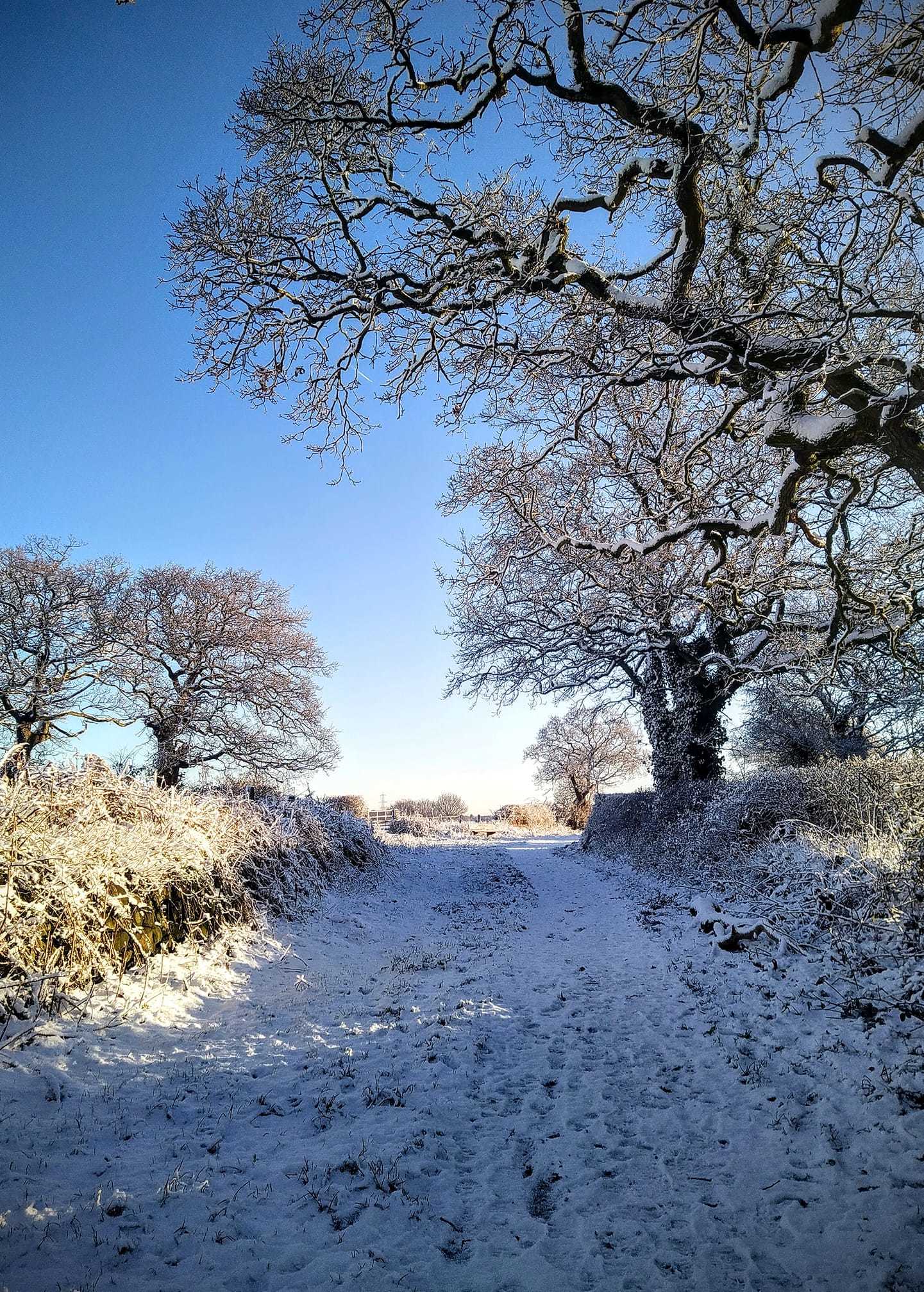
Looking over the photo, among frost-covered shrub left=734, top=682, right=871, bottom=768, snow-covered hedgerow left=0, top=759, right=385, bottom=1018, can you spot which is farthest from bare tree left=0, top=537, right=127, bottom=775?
frost-covered shrub left=734, top=682, right=871, bottom=768

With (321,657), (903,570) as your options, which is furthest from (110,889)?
(321,657)

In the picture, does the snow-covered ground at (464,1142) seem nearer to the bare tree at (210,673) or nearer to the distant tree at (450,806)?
the bare tree at (210,673)

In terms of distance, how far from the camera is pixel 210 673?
19.9 m

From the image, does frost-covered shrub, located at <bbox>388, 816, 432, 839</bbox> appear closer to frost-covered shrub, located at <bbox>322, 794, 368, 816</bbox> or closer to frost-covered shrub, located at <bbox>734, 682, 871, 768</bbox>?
frost-covered shrub, located at <bbox>322, 794, 368, 816</bbox>

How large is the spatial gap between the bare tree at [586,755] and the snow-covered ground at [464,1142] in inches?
1384

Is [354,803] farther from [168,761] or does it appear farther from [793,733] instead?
[793,733]

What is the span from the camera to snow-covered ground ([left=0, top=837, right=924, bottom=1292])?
106 inches

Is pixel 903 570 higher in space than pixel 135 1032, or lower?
higher

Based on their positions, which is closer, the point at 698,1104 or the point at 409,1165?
the point at 409,1165

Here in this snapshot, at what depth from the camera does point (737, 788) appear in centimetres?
1191

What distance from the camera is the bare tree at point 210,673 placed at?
1906 centimetres

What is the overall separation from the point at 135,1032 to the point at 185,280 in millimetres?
7468

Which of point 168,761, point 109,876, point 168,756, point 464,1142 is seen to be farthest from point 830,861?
point 168,761

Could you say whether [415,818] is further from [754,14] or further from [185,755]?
[754,14]
